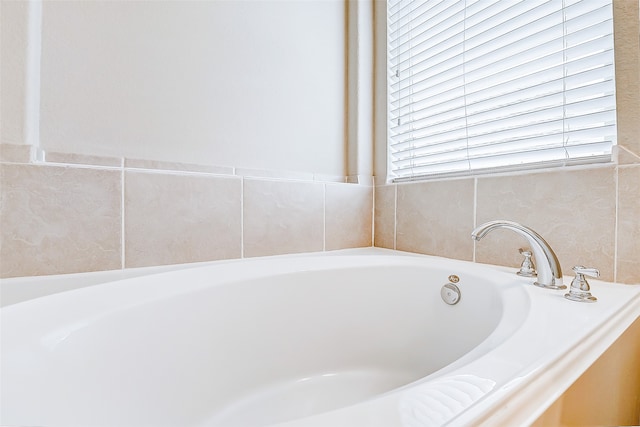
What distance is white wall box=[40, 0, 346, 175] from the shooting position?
2.73 ft

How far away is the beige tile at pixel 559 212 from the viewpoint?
→ 0.77m

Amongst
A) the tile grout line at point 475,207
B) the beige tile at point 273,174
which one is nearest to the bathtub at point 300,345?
the tile grout line at point 475,207

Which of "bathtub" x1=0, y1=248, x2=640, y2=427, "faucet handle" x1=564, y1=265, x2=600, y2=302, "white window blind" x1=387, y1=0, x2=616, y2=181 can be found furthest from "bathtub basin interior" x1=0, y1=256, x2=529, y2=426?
"white window blind" x1=387, y1=0, x2=616, y2=181

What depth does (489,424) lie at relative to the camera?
273 millimetres

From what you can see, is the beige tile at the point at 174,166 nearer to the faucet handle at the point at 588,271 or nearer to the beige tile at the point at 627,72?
the faucet handle at the point at 588,271

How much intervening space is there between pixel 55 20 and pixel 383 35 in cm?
124

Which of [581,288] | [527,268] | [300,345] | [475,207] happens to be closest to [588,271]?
[581,288]

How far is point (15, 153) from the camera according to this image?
0.74 meters

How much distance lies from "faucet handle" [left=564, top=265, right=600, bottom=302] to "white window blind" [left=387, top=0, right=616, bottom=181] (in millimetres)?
371

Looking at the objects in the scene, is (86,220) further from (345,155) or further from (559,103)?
(559,103)

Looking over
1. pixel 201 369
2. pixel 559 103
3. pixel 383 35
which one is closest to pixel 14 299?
pixel 201 369

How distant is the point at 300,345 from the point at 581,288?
0.72 m

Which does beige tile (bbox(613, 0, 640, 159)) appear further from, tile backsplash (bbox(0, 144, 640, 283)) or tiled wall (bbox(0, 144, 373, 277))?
tiled wall (bbox(0, 144, 373, 277))

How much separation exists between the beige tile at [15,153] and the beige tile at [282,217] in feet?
1.87
